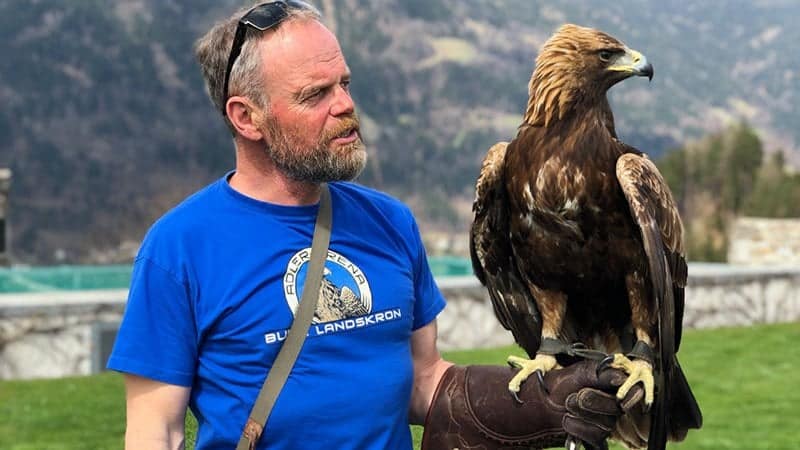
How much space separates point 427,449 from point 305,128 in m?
0.83

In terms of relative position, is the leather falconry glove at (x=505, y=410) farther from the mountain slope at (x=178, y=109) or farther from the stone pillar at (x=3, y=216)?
the mountain slope at (x=178, y=109)

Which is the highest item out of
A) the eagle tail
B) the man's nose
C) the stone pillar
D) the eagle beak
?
the man's nose

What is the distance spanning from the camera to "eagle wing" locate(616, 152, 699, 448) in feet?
8.54

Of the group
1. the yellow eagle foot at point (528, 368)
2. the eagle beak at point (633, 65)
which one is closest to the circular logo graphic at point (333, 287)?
the yellow eagle foot at point (528, 368)

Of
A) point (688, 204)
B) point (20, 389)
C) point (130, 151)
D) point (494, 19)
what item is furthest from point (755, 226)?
point (494, 19)

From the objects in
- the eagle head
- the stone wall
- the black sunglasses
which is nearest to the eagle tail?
the eagle head

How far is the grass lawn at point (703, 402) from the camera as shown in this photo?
5.52 m

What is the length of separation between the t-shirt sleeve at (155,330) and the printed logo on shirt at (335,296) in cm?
16

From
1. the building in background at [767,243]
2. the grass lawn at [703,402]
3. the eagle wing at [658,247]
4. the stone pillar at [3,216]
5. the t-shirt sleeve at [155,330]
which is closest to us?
the t-shirt sleeve at [155,330]

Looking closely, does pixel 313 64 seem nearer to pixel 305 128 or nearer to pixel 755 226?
pixel 305 128

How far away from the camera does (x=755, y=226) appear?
14.7m

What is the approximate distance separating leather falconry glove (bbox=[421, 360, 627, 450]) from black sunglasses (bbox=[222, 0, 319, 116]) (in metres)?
0.85

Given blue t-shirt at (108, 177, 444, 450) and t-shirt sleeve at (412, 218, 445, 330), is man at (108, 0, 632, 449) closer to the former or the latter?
blue t-shirt at (108, 177, 444, 450)

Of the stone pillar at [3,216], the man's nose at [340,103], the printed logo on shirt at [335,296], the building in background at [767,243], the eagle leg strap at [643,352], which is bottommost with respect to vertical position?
the stone pillar at [3,216]
